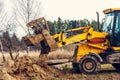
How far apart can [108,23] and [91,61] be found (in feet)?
6.66

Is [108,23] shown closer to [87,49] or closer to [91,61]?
[87,49]

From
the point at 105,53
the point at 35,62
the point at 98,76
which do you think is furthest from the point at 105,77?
the point at 35,62

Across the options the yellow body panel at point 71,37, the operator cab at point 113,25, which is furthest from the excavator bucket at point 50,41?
the operator cab at point 113,25

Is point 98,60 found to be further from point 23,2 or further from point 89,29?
point 23,2

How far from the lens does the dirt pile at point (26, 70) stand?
17.8 m

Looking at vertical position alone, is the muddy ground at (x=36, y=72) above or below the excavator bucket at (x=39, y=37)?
below

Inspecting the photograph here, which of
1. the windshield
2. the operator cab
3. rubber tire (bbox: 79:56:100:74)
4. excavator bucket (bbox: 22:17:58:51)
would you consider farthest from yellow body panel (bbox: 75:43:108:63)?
excavator bucket (bbox: 22:17:58:51)

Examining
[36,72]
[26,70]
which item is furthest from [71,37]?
[26,70]

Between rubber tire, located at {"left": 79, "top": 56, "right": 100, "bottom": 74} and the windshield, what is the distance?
1.66 m

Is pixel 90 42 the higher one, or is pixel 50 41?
pixel 50 41

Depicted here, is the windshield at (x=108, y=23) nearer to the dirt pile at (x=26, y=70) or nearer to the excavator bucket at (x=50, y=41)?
the excavator bucket at (x=50, y=41)

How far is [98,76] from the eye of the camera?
18.7 m

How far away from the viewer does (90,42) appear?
20.4 meters

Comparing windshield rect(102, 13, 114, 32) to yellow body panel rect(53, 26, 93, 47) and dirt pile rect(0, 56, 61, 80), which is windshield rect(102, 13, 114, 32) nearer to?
yellow body panel rect(53, 26, 93, 47)
